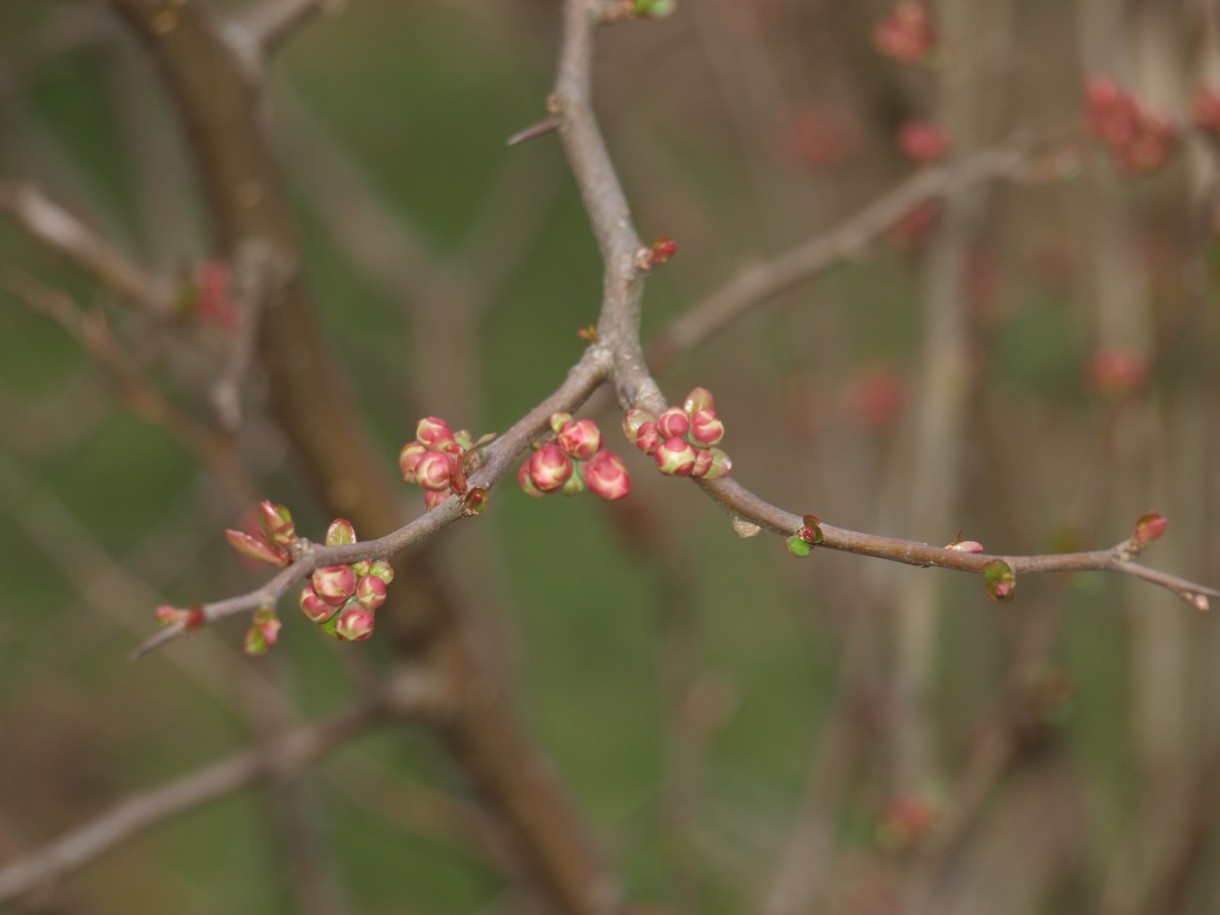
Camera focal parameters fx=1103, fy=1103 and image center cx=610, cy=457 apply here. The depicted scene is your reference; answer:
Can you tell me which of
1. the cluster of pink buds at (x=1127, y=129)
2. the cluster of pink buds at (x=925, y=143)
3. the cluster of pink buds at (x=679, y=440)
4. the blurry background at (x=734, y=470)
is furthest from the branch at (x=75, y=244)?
the cluster of pink buds at (x=1127, y=129)

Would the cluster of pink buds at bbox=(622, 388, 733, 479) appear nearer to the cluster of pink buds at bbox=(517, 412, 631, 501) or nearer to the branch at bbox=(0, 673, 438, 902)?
the cluster of pink buds at bbox=(517, 412, 631, 501)

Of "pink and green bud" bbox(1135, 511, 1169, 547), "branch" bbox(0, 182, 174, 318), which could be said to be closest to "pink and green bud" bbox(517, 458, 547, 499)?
"pink and green bud" bbox(1135, 511, 1169, 547)

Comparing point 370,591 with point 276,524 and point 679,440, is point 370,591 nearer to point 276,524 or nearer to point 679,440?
point 276,524

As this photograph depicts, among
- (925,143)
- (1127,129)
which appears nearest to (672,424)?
(1127,129)

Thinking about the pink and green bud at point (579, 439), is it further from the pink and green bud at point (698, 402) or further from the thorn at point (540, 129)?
the thorn at point (540, 129)

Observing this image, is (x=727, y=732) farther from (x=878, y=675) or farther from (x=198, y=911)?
(x=198, y=911)
